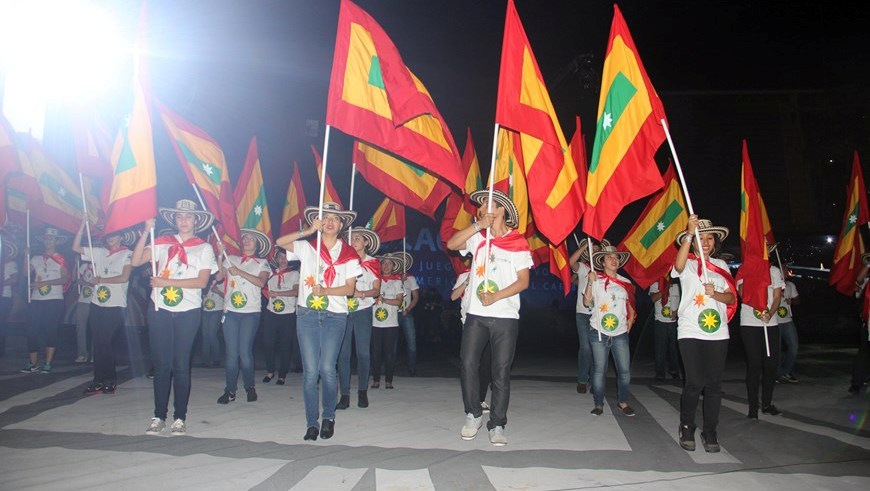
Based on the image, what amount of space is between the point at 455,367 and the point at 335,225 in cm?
726

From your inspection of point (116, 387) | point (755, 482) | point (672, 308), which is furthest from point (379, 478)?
point (672, 308)

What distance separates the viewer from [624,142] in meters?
5.81

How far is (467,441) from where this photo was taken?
221 inches

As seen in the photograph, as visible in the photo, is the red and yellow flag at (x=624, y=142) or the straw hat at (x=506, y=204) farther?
the straw hat at (x=506, y=204)

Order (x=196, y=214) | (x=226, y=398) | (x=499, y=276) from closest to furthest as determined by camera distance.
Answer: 1. (x=499, y=276)
2. (x=196, y=214)
3. (x=226, y=398)

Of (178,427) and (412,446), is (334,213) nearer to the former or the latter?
(412,446)

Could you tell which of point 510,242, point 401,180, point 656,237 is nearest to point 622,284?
point 656,237

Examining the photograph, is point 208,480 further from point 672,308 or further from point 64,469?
point 672,308

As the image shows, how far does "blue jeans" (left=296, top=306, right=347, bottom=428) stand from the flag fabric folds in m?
4.62

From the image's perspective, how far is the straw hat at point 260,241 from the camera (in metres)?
8.20

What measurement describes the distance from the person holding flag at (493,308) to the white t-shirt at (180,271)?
8.14 feet

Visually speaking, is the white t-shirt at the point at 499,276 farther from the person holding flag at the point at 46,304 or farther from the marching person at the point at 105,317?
the person holding flag at the point at 46,304

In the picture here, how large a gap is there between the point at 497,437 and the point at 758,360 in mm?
3297

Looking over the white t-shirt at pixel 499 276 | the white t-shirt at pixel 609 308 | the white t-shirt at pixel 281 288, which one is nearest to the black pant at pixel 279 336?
the white t-shirt at pixel 281 288
